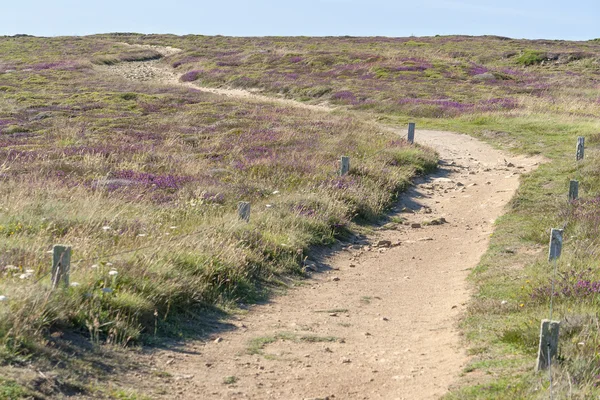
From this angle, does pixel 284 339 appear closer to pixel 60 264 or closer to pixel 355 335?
pixel 355 335

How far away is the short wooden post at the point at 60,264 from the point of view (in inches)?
269

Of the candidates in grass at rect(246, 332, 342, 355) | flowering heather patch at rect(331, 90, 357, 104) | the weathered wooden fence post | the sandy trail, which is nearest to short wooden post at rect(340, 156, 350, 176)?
the sandy trail

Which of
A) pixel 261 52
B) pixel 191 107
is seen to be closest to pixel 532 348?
pixel 191 107

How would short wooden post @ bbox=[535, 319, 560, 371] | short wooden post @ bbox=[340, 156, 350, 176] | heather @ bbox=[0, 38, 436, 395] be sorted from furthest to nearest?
short wooden post @ bbox=[340, 156, 350, 176] < heather @ bbox=[0, 38, 436, 395] < short wooden post @ bbox=[535, 319, 560, 371]

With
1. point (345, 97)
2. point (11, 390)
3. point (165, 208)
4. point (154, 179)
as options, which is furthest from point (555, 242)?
point (345, 97)

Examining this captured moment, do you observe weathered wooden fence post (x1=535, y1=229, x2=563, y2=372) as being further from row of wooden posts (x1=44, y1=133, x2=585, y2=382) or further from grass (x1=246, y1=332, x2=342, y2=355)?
grass (x1=246, y1=332, x2=342, y2=355)

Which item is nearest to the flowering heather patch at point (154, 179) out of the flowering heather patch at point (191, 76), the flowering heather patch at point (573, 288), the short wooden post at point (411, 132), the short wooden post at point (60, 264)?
the short wooden post at point (60, 264)

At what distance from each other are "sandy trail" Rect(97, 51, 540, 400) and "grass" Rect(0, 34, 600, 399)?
0.34 m

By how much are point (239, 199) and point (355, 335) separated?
6164 millimetres

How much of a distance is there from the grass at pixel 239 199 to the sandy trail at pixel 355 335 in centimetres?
34

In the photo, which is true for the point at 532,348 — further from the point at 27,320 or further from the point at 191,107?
the point at 191,107

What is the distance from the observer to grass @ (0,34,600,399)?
6.74 metres

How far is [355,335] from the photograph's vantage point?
26.6 ft

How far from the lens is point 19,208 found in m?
10.9
